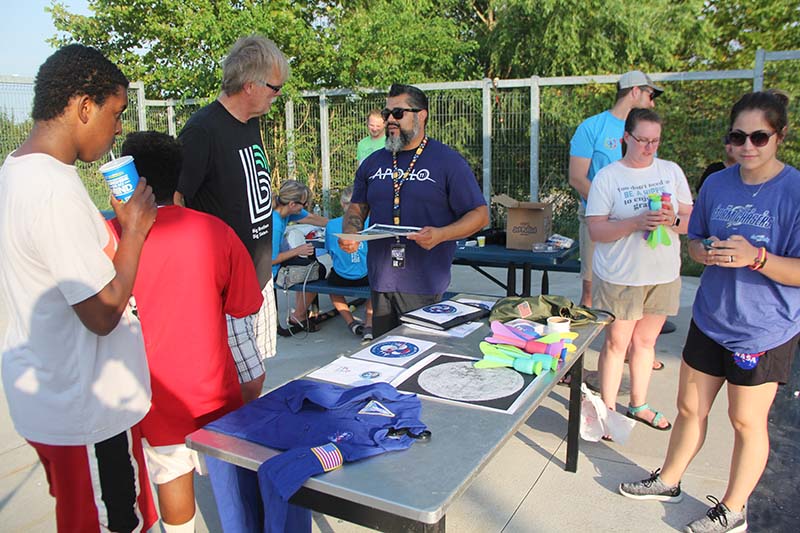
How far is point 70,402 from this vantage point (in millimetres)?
1889

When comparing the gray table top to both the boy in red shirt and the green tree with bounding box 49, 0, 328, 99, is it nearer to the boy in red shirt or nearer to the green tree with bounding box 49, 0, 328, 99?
the boy in red shirt

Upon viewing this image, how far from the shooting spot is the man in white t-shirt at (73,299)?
1.73m

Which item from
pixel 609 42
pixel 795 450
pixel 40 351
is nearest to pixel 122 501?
pixel 40 351

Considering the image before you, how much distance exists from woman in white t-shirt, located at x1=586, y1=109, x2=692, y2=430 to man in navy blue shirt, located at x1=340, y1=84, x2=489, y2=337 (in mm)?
758

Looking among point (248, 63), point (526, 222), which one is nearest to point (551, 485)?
point (248, 63)

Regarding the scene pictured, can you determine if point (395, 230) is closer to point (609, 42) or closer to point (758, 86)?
point (758, 86)

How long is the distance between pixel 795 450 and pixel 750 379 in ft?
3.79

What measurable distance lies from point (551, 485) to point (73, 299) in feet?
8.19

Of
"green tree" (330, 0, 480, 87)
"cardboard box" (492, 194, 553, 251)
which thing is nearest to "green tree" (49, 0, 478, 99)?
"green tree" (330, 0, 480, 87)

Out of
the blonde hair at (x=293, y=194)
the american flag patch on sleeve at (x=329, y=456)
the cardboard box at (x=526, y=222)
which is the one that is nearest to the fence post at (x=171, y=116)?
the blonde hair at (x=293, y=194)

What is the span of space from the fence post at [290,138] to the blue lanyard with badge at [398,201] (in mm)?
8192

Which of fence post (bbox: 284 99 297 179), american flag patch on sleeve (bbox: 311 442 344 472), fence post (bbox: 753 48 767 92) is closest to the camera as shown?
american flag patch on sleeve (bbox: 311 442 344 472)

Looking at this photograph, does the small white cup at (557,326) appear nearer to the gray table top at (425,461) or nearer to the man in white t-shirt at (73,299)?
the gray table top at (425,461)

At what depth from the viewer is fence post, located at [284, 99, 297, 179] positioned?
11391mm
